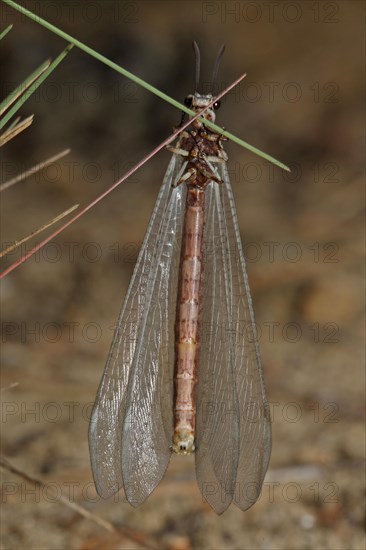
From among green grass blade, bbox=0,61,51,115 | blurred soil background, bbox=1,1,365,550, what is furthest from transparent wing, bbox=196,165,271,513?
green grass blade, bbox=0,61,51,115

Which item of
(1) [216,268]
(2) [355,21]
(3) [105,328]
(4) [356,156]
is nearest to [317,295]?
(3) [105,328]

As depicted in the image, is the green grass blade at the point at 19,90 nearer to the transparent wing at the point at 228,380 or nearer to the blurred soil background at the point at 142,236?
the transparent wing at the point at 228,380

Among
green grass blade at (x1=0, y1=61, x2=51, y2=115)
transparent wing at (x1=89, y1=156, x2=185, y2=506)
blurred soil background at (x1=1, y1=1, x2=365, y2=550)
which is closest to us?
green grass blade at (x1=0, y1=61, x2=51, y2=115)

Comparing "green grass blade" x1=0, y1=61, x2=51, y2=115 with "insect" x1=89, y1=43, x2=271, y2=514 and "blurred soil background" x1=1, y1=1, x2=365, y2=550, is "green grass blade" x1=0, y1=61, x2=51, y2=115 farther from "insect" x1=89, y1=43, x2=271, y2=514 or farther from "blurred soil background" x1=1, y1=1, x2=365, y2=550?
"blurred soil background" x1=1, y1=1, x2=365, y2=550

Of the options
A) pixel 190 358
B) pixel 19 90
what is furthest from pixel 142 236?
pixel 19 90

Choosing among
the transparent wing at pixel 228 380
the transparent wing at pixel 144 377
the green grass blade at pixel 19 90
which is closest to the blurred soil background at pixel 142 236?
the transparent wing at pixel 144 377

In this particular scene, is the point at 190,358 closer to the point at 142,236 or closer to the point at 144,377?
the point at 144,377

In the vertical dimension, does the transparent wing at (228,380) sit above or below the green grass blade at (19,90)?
below

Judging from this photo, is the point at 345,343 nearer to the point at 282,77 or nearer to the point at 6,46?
the point at 282,77
